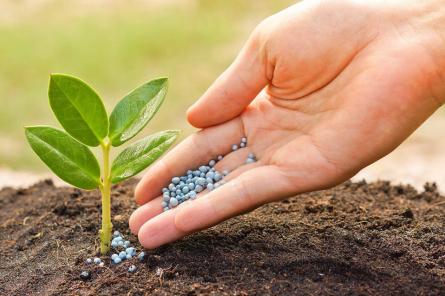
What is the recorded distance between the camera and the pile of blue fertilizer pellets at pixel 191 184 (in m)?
1.49

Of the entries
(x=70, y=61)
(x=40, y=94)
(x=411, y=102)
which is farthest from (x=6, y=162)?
(x=411, y=102)

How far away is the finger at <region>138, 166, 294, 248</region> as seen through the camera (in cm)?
136

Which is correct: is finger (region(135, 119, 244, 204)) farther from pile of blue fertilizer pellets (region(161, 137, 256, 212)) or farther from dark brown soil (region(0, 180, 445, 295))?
dark brown soil (region(0, 180, 445, 295))

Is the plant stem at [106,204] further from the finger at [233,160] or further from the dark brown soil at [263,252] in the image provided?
the finger at [233,160]

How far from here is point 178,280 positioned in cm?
132

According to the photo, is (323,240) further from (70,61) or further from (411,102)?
(70,61)

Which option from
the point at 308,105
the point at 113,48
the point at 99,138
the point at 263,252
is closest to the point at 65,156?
the point at 99,138

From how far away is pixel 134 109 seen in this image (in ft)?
4.65

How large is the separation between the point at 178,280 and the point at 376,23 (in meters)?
0.76

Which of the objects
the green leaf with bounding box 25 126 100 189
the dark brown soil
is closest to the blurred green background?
the dark brown soil

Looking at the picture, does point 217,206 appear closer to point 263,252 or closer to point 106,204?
point 263,252

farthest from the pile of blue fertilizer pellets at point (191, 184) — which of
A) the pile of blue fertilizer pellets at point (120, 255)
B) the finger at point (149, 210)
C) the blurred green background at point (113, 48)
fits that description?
the blurred green background at point (113, 48)

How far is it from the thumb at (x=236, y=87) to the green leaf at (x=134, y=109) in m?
0.17

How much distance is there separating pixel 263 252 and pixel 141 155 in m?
0.35
